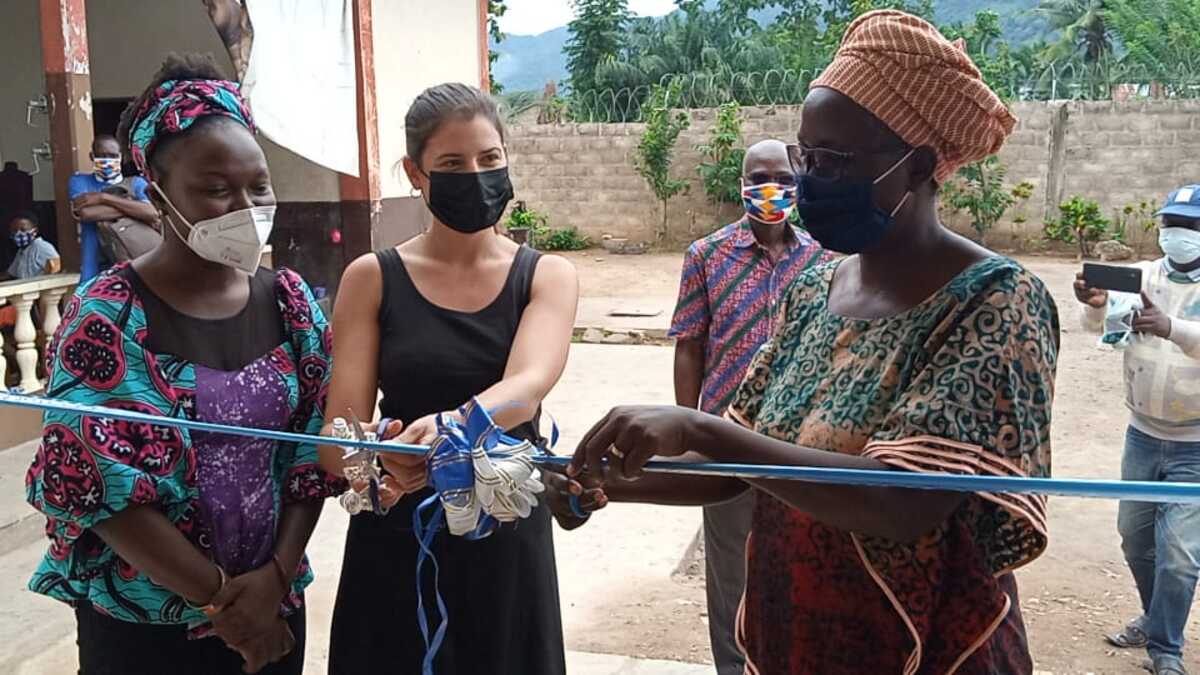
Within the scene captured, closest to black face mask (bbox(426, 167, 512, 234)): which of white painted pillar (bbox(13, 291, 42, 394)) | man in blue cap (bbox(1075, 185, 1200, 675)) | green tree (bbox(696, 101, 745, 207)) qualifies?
man in blue cap (bbox(1075, 185, 1200, 675))

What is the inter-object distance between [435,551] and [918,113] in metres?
1.29

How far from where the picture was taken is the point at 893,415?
4.87 feet

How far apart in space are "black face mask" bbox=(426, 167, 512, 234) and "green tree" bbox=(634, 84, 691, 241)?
15.7 meters

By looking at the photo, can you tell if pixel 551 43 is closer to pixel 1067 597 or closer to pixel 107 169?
pixel 107 169

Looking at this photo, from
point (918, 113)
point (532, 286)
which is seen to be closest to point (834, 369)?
point (918, 113)

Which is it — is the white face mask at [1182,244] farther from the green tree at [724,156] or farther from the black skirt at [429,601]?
the green tree at [724,156]

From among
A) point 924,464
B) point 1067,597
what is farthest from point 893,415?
point 1067,597

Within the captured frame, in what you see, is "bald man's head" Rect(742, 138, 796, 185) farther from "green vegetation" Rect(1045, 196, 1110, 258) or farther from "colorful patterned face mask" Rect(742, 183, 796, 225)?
"green vegetation" Rect(1045, 196, 1110, 258)

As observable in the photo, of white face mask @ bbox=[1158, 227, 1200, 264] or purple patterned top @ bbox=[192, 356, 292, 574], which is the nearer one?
purple patterned top @ bbox=[192, 356, 292, 574]

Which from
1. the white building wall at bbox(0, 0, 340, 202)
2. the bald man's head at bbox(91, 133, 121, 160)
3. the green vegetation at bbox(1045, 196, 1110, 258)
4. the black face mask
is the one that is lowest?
the green vegetation at bbox(1045, 196, 1110, 258)

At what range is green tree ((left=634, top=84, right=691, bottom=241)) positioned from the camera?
17.8 m

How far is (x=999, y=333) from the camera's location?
1.44 m

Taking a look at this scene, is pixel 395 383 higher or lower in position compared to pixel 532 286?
lower

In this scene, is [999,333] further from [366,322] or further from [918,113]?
[366,322]
